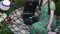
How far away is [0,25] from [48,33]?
0.86 meters

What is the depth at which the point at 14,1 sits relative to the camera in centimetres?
964

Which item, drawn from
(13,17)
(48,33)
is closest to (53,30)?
(48,33)

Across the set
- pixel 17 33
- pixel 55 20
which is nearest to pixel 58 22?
pixel 55 20

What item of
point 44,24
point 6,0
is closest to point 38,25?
point 44,24

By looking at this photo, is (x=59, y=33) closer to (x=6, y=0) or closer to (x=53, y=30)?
(x=53, y=30)

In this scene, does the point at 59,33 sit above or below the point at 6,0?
below

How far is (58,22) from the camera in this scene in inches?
378

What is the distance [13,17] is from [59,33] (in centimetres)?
86

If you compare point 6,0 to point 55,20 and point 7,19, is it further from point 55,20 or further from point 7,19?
point 55,20

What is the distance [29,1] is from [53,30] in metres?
0.67

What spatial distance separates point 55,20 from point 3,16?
92 cm

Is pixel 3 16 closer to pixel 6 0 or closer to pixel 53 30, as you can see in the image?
pixel 6 0

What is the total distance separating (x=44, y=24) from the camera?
952 centimetres

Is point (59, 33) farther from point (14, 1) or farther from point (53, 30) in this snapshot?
point (14, 1)
